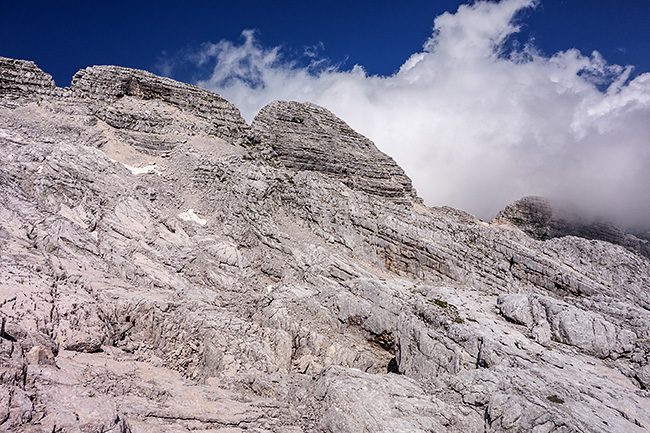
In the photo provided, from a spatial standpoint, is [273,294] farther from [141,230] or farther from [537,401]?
[537,401]

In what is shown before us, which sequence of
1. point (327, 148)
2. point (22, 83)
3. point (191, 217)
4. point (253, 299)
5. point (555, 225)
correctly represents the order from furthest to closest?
point (555, 225), point (327, 148), point (22, 83), point (191, 217), point (253, 299)

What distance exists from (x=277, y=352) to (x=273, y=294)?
5699mm

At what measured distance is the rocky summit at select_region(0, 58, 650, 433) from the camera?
17375 millimetres

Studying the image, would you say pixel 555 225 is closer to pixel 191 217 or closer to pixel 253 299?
pixel 253 299

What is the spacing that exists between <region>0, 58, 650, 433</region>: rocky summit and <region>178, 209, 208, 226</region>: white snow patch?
8.1 inches

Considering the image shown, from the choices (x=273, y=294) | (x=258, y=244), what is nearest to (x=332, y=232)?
(x=258, y=244)

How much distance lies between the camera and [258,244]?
117 feet

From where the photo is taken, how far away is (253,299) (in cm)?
2984

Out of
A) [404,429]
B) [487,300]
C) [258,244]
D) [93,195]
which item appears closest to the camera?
[404,429]

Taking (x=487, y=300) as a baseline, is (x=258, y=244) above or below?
above

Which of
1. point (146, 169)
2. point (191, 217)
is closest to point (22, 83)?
point (146, 169)

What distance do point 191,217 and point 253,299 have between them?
13451 millimetres

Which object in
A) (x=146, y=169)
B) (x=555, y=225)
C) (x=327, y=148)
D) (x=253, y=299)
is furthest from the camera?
(x=555, y=225)

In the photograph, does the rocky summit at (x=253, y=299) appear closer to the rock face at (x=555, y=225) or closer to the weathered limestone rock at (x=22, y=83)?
the weathered limestone rock at (x=22, y=83)
